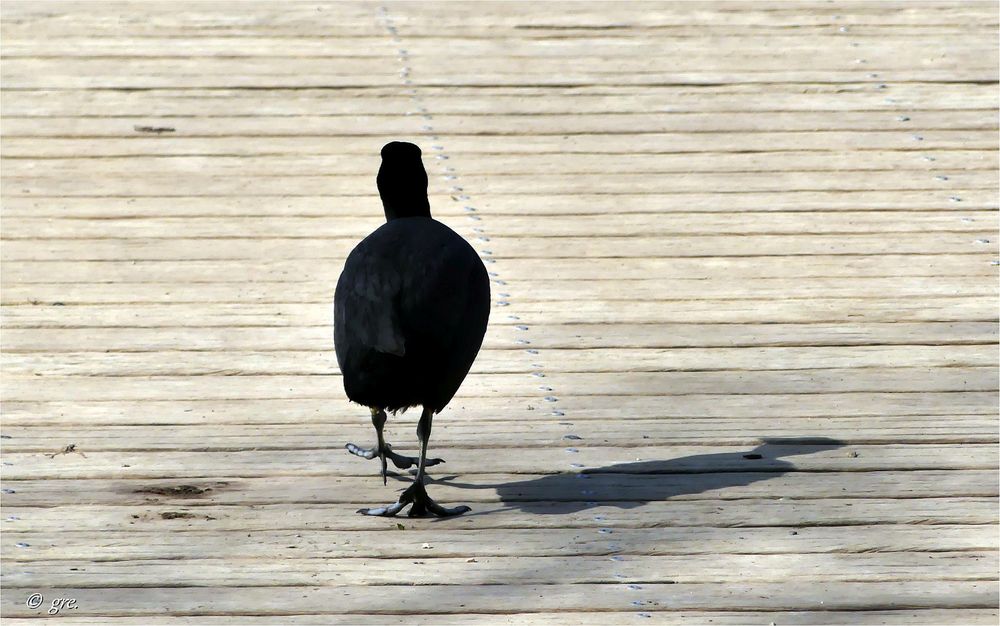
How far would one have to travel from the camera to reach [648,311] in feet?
20.1

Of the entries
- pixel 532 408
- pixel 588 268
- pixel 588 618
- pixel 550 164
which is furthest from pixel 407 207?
pixel 550 164

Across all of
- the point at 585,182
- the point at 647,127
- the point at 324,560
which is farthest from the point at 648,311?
the point at 324,560

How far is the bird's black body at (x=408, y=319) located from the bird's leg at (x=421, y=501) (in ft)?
0.35

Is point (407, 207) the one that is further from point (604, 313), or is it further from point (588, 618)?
point (588, 618)

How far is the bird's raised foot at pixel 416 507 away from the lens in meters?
4.29

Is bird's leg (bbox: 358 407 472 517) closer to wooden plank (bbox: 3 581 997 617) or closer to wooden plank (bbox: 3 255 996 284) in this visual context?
wooden plank (bbox: 3 581 997 617)

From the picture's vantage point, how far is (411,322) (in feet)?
13.7

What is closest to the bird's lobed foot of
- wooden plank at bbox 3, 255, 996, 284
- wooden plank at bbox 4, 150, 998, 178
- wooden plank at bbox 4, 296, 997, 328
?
wooden plank at bbox 4, 296, 997, 328

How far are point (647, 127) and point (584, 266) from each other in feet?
4.95

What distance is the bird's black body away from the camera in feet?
13.6

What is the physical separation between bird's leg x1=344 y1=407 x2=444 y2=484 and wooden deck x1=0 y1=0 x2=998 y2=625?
0.08 m

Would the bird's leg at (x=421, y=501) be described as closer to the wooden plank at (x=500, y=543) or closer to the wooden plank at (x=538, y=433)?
the wooden plank at (x=500, y=543)

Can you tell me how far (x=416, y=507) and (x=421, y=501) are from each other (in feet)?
0.09

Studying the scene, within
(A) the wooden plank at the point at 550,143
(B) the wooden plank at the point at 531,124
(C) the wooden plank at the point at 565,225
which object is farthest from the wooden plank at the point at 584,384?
(B) the wooden plank at the point at 531,124
